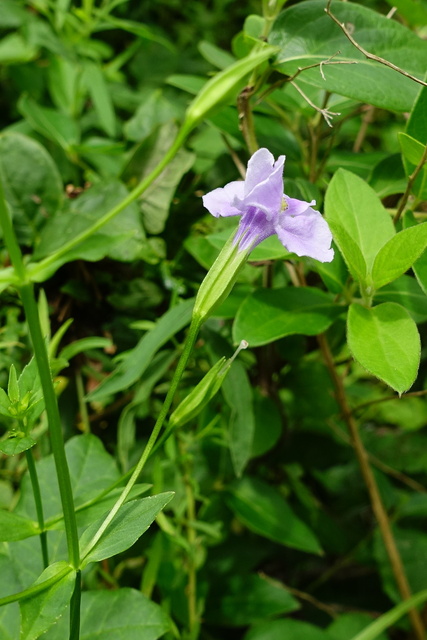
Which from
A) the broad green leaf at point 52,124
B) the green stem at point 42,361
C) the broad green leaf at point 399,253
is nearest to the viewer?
the green stem at point 42,361

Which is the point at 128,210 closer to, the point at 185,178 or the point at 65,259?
the point at 185,178

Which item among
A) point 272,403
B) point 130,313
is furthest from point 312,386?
point 130,313

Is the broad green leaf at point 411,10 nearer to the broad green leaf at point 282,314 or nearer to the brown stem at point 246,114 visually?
the brown stem at point 246,114

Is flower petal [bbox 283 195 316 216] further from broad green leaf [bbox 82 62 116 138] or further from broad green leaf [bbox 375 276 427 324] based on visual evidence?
broad green leaf [bbox 82 62 116 138]

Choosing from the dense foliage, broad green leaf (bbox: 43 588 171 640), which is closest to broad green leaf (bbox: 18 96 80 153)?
the dense foliage

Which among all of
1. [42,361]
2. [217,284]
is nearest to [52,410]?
[42,361]

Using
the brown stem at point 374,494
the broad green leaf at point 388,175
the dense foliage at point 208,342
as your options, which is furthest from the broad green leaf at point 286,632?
the broad green leaf at point 388,175
